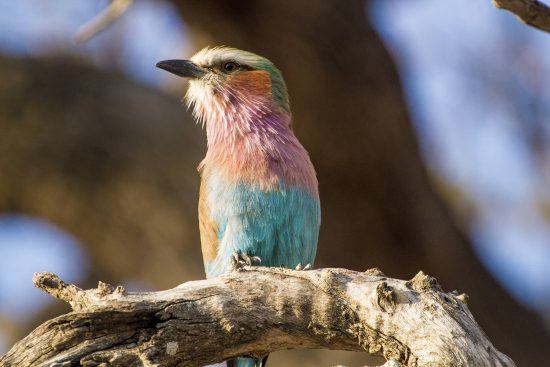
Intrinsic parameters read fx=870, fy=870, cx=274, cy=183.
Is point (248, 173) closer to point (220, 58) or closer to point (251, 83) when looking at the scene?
point (251, 83)

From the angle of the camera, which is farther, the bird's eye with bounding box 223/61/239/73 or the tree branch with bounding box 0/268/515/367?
the bird's eye with bounding box 223/61/239/73

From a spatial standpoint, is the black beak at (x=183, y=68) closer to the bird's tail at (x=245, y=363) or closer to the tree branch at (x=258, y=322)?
the bird's tail at (x=245, y=363)

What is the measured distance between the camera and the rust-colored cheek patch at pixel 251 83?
445 cm

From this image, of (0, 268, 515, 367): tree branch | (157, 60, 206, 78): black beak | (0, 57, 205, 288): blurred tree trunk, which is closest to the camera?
(0, 268, 515, 367): tree branch

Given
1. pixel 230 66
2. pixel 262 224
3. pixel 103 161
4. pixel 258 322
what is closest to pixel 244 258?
pixel 262 224

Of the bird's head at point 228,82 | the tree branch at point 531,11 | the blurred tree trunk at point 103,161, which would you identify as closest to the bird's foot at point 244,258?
the bird's head at point 228,82

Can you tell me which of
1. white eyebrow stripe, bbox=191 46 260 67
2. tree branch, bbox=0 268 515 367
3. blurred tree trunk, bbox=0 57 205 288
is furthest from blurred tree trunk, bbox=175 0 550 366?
tree branch, bbox=0 268 515 367

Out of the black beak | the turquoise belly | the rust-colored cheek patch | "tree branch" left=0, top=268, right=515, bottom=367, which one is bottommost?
"tree branch" left=0, top=268, right=515, bottom=367

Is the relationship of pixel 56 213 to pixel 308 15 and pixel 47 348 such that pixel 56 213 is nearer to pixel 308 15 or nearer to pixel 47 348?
pixel 308 15

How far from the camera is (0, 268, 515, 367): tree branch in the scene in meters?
2.46

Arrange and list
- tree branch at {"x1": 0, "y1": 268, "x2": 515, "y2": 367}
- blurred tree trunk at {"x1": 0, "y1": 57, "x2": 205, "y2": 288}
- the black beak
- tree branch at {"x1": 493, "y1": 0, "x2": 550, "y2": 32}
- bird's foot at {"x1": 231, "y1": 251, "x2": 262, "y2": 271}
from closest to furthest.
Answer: tree branch at {"x1": 0, "y1": 268, "x2": 515, "y2": 367}, tree branch at {"x1": 493, "y1": 0, "x2": 550, "y2": 32}, bird's foot at {"x1": 231, "y1": 251, "x2": 262, "y2": 271}, the black beak, blurred tree trunk at {"x1": 0, "y1": 57, "x2": 205, "y2": 288}

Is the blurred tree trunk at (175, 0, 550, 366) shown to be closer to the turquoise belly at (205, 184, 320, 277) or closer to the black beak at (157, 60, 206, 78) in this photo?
the black beak at (157, 60, 206, 78)

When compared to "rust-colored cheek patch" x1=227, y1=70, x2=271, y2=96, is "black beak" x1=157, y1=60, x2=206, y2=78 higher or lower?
higher

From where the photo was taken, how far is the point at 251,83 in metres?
4.46
